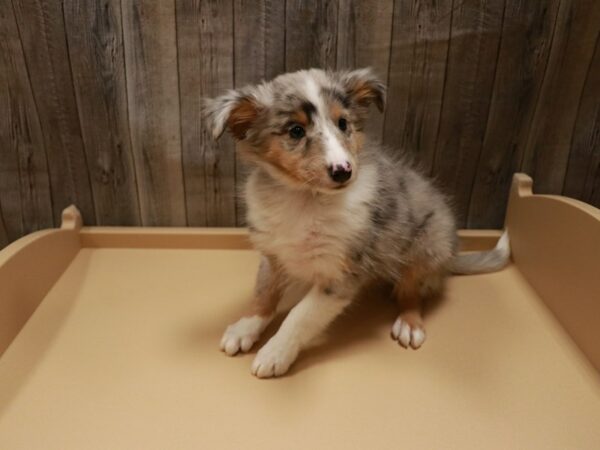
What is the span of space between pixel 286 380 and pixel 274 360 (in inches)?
2.7

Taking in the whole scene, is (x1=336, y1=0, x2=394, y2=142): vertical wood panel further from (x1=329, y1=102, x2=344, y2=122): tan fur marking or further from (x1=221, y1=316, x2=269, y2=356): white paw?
(x1=221, y1=316, x2=269, y2=356): white paw

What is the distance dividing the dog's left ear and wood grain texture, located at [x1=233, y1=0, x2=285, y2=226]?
0.45 m

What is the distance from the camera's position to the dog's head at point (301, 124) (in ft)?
4.34

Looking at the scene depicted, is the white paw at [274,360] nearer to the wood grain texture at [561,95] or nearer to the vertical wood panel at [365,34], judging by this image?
the vertical wood panel at [365,34]

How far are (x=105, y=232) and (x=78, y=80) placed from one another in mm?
616

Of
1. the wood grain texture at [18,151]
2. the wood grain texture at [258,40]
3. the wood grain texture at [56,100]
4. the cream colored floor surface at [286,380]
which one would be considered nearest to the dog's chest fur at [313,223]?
the cream colored floor surface at [286,380]

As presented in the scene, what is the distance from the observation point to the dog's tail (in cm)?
195

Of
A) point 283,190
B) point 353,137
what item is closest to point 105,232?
point 283,190

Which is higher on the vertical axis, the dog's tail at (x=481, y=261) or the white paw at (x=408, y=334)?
the dog's tail at (x=481, y=261)

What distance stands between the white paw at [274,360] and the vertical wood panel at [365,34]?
104 centimetres

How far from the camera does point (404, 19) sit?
1.80m

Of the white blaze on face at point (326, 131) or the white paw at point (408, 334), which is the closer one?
the white blaze on face at point (326, 131)

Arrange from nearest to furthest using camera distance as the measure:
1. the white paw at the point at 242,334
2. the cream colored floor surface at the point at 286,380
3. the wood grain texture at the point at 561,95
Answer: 1. the cream colored floor surface at the point at 286,380
2. the white paw at the point at 242,334
3. the wood grain texture at the point at 561,95

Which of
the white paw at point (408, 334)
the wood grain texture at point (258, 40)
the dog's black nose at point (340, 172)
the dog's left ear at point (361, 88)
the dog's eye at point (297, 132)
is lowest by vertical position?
the white paw at point (408, 334)
